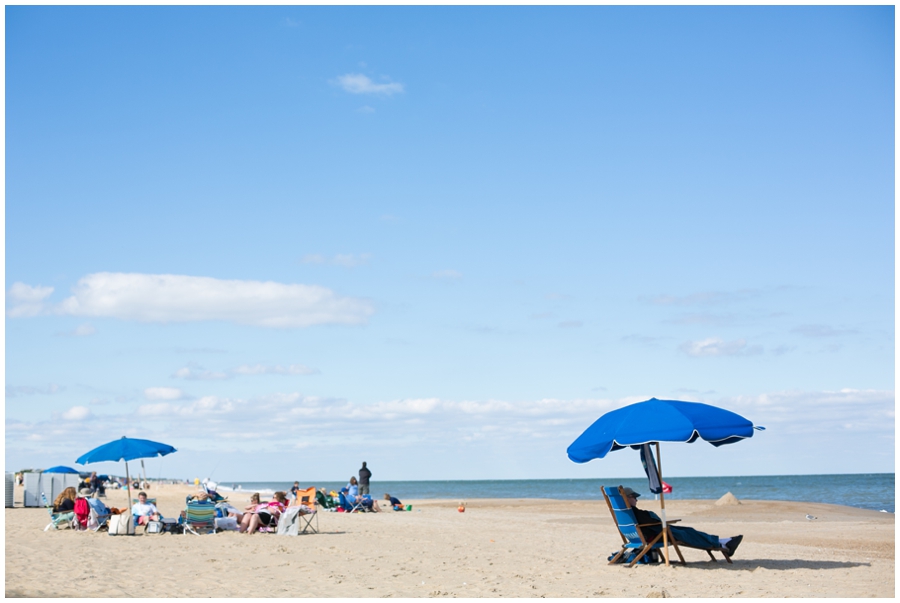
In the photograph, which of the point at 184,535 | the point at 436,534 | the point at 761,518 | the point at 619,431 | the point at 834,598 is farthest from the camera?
the point at 761,518

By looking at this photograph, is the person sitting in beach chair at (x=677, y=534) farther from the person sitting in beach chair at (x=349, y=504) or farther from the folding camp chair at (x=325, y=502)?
the folding camp chair at (x=325, y=502)

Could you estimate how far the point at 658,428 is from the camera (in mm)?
8664

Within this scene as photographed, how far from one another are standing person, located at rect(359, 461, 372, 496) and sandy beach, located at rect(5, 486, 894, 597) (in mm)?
7649

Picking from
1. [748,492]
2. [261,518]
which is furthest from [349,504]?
[748,492]

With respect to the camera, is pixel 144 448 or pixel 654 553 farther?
pixel 144 448

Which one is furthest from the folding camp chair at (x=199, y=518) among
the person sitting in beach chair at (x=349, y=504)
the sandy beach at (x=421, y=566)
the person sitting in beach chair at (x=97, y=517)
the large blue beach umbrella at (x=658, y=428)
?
the person sitting in beach chair at (x=349, y=504)

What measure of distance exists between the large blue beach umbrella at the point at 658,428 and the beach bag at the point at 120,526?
8221mm

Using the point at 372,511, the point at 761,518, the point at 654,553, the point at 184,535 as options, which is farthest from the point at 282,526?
the point at 761,518

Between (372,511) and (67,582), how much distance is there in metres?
14.9

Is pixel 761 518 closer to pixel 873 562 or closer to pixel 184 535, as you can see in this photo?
pixel 873 562

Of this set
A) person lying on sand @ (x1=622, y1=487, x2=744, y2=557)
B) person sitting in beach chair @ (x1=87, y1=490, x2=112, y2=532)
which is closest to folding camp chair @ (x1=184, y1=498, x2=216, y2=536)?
person sitting in beach chair @ (x1=87, y1=490, x2=112, y2=532)

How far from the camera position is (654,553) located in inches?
380

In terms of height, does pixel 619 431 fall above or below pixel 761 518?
above

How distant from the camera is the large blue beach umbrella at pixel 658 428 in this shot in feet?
28.3
